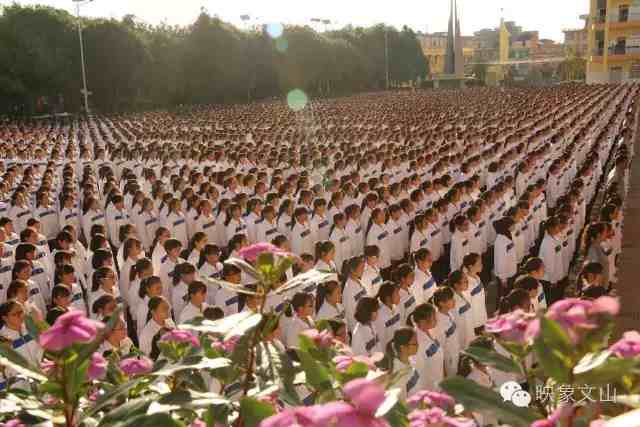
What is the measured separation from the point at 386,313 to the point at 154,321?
5.68 ft

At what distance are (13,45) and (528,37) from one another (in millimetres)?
110385

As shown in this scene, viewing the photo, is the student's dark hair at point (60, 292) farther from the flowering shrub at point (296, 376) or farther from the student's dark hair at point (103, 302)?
the flowering shrub at point (296, 376)

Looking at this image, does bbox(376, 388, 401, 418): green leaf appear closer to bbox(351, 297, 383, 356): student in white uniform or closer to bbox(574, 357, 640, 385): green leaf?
bbox(574, 357, 640, 385): green leaf

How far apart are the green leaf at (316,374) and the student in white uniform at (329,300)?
3.83m

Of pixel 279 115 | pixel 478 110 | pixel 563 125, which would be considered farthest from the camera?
pixel 279 115

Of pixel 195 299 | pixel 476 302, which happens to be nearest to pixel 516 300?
pixel 476 302

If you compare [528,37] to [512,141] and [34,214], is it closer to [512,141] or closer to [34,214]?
[512,141]

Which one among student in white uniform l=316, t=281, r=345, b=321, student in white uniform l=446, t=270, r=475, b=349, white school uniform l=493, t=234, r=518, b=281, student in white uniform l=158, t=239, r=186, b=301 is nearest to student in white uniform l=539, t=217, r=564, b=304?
white school uniform l=493, t=234, r=518, b=281

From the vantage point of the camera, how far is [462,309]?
5.24m

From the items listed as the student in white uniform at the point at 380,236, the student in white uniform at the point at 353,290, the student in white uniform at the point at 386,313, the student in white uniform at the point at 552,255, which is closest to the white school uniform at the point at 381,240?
the student in white uniform at the point at 380,236

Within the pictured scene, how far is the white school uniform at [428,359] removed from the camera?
14.5ft

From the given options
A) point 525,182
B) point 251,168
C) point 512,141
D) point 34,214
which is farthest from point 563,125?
point 34,214

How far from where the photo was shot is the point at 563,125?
18531mm

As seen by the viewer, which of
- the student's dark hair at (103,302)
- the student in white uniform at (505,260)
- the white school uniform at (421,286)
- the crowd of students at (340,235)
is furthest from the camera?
the student in white uniform at (505,260)
